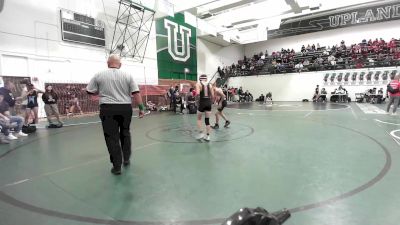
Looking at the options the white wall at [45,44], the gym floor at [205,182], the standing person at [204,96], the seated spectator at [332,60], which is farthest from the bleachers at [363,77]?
the standing person at [204,96]

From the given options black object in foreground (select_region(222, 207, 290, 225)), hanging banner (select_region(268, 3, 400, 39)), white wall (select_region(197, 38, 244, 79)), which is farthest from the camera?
white wall (select_region(197, 38, 244, 79))

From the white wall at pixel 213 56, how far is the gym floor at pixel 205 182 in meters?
17.1

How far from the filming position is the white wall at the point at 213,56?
70.2 feet

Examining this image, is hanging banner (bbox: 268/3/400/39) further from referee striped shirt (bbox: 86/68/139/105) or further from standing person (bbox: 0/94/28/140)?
referee striped shirt (bbox: 86/68/139/105)

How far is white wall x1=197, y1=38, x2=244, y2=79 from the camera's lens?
21.4 meters

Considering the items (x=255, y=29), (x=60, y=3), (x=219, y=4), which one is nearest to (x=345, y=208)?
(x=60, y=3)

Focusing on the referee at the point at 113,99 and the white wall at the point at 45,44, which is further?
the white wall at the point at 45,44

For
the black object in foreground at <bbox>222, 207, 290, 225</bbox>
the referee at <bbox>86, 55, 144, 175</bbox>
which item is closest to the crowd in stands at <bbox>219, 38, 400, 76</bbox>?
the referee at <bbox>86, 55, 144, 175</bbox>

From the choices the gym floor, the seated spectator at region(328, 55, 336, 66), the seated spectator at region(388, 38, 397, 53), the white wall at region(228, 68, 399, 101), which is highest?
the seated spectator at region(388, 38, 397, 53)

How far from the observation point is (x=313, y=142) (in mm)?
4965

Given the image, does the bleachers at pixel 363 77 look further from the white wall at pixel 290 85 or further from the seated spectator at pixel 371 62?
the seated spectator at pixel 371 62

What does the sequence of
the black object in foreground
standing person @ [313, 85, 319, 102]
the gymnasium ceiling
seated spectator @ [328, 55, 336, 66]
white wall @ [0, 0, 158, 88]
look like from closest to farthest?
the black object in foreground → white wall @ [0, 0, 158, 88] → the gymnasium ceiling → standing person @ [313, 85, 319, 102] → seated spectator @ [328, 55, 336, 66]

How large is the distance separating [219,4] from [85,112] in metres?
10.5

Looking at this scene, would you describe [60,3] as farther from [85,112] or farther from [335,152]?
[335,152]
